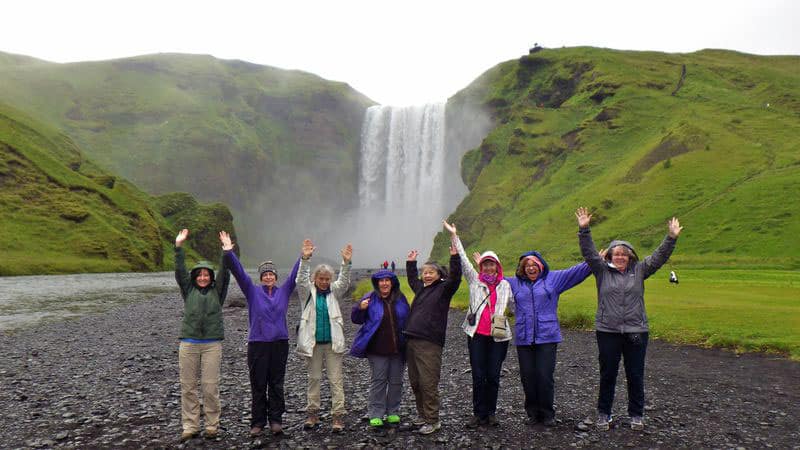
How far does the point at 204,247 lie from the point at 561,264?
314 ft

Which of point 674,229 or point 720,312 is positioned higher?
point 674,229

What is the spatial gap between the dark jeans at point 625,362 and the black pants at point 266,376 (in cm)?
638

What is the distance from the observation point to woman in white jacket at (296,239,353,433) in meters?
9.60

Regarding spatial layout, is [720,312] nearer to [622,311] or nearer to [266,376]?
[622,311]

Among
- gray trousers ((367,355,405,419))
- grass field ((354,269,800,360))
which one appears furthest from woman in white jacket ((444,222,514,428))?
grass field ((354,269,800,360))

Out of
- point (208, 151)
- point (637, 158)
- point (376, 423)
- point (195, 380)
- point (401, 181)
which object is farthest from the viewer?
point (208, 151)

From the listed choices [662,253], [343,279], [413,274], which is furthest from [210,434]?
[662,253]

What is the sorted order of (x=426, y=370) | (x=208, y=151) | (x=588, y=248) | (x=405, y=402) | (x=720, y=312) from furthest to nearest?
(x=208, y=151) → (x=720, y=312) → (x=405, y=402) → (x=588, y=248) → (x=426, y=370)

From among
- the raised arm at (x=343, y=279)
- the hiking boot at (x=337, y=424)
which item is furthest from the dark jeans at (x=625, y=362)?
the hiking boot at (x=337, y=424)

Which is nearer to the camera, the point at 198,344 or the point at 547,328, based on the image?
the point at 198,344

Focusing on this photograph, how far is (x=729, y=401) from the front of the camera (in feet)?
40.0

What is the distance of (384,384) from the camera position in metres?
9.90

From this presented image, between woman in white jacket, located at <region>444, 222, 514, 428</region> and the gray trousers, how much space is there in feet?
5.15

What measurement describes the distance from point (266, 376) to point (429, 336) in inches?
132
